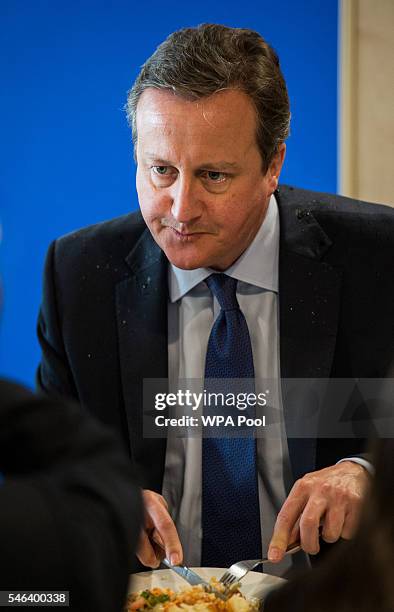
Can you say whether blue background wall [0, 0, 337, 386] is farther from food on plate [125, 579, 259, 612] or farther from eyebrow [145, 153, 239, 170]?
food on plate [125, 579, 259, 612]

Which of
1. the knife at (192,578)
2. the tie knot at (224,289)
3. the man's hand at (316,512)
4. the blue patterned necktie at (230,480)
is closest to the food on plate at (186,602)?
the knife at (192,578)

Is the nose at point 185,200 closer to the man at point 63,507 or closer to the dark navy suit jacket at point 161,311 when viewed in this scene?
the dark navy suit jacket at point 161,311

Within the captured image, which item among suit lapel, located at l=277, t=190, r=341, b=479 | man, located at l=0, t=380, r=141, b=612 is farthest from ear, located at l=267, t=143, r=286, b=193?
man, located at l=0, t=380, r=141, b=612

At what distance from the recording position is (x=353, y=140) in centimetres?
264

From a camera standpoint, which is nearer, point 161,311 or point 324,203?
point 161,311

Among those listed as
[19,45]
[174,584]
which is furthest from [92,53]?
[174,584]

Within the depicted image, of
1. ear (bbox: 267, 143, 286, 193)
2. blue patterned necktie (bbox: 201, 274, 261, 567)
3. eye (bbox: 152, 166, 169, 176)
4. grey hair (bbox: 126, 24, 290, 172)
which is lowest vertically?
blue patterned necktie (bbox: 201, 274, 261, 567)

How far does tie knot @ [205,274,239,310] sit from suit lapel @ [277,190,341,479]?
90 mm

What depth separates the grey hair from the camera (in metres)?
1.54

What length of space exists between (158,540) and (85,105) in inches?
66.4

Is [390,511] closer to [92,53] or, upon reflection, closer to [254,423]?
[254,423]

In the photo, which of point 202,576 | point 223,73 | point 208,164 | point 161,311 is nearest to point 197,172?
point 208,164

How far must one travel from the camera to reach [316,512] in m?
1.34

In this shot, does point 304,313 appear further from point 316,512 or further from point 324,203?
point 316,512
